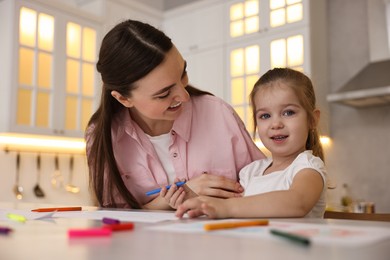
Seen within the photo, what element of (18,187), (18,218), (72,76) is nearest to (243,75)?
(72,76)

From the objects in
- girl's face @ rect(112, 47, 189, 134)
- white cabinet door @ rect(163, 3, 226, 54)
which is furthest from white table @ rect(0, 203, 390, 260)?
white cabinet door @ rect(163, 3, 226, 54)

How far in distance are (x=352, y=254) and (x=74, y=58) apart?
3.02 metres

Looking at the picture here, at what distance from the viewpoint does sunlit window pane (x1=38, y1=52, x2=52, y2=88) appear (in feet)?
9.67

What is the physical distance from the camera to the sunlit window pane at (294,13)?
310 centimetres

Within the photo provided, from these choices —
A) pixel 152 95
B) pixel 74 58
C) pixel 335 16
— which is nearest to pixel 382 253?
pixel 152 95

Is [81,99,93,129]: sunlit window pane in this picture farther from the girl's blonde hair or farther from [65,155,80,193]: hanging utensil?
the girl's blonde hair

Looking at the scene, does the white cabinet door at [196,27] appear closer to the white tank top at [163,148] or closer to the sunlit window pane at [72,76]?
the sunlit window pane at [72,76]

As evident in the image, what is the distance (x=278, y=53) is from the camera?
10.5 ft

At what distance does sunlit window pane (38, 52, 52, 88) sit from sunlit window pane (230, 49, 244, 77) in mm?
1380

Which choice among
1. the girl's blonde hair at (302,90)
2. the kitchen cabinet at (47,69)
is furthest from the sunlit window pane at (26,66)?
the girl's blonde hair at (302,90)

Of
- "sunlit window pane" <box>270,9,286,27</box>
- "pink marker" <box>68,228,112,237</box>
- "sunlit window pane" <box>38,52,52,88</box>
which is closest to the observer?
"pink marker" <box>68,228,112,237</box>

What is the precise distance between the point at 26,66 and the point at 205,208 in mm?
2452

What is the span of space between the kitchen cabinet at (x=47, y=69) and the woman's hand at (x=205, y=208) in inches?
87.8

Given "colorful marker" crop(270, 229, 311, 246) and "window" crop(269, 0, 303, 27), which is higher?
"window" crop(269, 0, 303, 27)
